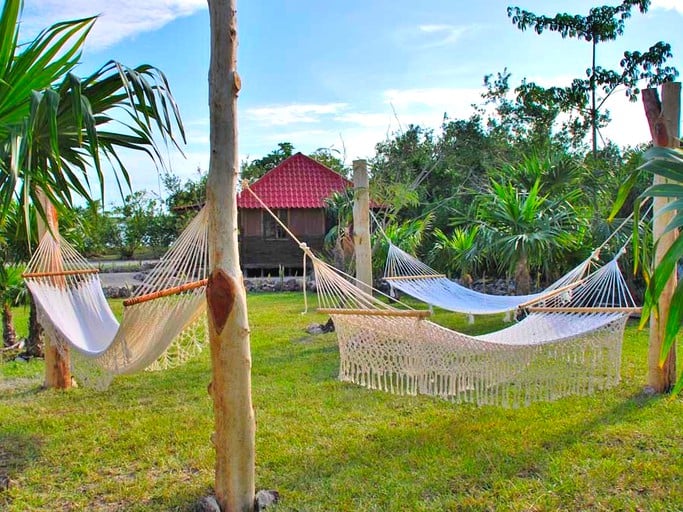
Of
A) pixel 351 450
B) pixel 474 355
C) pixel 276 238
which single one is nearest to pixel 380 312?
pixel 474 355

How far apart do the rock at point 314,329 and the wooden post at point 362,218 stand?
2.86 feet

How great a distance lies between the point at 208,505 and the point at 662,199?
2.42 meters

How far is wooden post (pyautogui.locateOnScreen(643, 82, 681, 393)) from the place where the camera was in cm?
280

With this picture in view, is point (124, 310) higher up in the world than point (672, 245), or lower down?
lower down

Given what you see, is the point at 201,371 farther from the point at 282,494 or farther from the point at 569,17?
the point at 569,17

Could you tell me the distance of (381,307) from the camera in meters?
2.76

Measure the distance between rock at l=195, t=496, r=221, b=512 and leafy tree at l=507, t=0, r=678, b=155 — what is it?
36.5ft

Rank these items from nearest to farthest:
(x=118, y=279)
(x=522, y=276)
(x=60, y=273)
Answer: (x=60, y=273) < (x=522, y=276) < (x=118, y=279)

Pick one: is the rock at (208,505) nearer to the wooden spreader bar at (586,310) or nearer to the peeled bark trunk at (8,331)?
the wooden spreader bar at (586,310)

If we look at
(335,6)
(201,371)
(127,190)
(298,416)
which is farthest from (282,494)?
(335,6)

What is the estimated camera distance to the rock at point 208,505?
73.1 inches

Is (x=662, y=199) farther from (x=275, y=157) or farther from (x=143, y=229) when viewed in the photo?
(x=275, y=157)

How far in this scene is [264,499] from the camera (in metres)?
1.95

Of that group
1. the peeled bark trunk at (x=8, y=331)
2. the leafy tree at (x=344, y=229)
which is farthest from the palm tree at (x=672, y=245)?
the leafy tree at (x=344, y=229)
